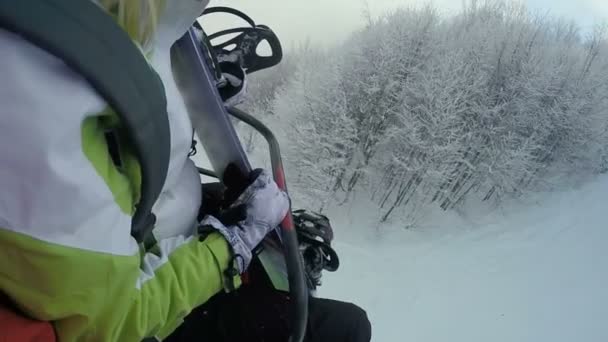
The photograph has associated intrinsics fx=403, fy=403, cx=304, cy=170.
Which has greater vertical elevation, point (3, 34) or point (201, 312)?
point (3, 34)

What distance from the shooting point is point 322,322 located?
4.04ft

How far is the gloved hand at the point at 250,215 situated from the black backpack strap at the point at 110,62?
304 millimetres

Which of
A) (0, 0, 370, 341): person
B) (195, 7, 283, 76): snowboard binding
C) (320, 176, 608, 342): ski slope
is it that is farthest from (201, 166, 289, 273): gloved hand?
(320, 176, 608, 342): ski slope

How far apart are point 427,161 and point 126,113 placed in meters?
11.8

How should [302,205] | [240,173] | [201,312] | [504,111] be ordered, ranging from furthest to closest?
[504,111] < [302,205] < [240,173] < [201,312]

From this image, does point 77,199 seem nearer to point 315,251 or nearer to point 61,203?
point 61,203

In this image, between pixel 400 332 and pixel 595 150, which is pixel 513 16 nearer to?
pixel 595 150

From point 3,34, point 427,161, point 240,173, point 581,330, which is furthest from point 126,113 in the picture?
point 427,161

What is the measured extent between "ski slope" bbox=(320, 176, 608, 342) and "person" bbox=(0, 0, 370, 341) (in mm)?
4668

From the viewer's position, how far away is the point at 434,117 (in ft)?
37.6

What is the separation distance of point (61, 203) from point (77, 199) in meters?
0.02

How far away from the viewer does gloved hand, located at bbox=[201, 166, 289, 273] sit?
A: 1.01m

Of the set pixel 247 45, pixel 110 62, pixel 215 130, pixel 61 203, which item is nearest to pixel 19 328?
pixel 61 203

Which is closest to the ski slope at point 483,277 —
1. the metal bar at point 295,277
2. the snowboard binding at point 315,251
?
the snowboard binding at point 315,251
